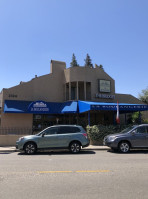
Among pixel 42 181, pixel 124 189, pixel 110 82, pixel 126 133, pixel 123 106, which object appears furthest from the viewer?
pixel 110 82

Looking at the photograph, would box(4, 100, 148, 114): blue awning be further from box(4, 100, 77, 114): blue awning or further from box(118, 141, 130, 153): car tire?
box(118, 141, 130, 153): car tire

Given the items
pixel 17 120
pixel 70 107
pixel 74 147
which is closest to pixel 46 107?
pixel 70 107

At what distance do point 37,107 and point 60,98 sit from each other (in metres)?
3.80

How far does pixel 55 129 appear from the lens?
12297mm

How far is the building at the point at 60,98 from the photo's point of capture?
18.7 metres

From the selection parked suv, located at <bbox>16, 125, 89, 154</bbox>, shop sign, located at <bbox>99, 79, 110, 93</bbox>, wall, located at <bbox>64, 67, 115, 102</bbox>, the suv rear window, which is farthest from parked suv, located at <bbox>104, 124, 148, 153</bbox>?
shop sign, located at <bbox>99, 79, 110, 93</bbox>

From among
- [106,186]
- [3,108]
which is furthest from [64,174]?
[3,108]

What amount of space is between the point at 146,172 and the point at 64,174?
294cm

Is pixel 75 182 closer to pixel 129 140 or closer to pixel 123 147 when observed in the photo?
pixel 123 147

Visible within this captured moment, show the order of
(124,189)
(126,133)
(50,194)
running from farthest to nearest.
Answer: (126,133) → (124,189) → (50,194)

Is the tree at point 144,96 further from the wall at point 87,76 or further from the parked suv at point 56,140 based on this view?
the parked suv at point 56,140

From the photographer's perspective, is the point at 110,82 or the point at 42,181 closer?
the point at 42,181

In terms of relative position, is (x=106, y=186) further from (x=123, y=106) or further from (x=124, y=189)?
(x=123, y=106)

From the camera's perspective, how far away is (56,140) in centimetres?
1197
